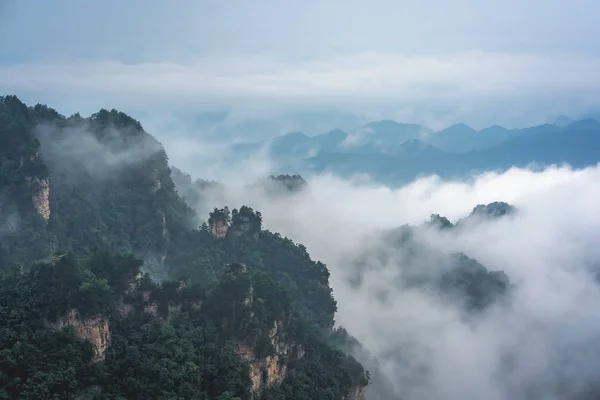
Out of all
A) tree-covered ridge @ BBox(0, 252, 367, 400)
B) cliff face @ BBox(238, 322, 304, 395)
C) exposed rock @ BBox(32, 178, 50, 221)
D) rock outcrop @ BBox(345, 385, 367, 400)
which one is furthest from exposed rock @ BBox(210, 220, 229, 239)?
rock outcrop @ BBox(345, 385, 367, 400)

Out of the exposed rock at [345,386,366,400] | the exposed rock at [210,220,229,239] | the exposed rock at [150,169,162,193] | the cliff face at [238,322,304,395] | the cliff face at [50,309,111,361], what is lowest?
the exposed rock at [345,386,366,400]

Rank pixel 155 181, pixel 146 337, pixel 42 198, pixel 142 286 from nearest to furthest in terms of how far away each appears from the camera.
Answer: pixel 146 337
pixel 142 286
pixel 42 198
pixel 155 181

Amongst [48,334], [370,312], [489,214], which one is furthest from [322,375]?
[489,214]

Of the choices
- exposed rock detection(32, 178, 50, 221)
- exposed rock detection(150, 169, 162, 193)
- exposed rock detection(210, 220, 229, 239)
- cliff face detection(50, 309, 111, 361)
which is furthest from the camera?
exposed rock detection(150, 169, 162, 193)

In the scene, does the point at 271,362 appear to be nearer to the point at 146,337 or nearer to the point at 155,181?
the point at 146,337

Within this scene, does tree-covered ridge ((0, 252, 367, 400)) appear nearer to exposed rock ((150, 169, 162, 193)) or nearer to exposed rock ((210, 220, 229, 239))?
exposed rock ((210, 220, 229, 239))

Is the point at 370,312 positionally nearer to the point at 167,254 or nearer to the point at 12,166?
the point at 167,254

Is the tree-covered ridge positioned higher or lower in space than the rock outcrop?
higher

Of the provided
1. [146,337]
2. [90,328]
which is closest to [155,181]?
[146,337]
